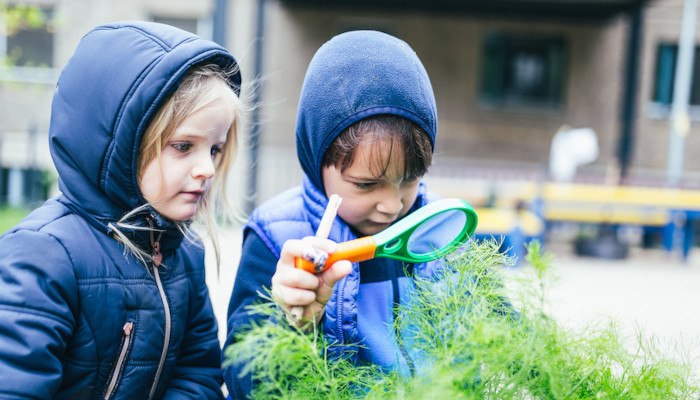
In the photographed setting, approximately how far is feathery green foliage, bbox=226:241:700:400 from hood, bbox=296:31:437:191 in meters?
0.32

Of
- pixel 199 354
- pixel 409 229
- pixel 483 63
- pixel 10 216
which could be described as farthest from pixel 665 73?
pixel 409 229

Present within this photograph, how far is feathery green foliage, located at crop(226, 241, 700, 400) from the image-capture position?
2.51 ft

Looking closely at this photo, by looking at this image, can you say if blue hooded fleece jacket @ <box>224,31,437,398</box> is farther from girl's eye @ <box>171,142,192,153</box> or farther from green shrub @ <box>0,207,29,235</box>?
green shrub @ <box>0,207,29,235</box>

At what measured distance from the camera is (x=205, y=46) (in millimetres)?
1189

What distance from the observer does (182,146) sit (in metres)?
1.18

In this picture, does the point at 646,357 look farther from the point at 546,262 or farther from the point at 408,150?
the point at 408,150

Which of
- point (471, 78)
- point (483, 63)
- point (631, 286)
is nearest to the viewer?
point (631, 286)

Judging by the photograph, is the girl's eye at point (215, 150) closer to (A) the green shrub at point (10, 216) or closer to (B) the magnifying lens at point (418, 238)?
(B) the magnifying lens at point (418, 238)

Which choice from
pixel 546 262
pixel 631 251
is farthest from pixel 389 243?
pixel 631 251

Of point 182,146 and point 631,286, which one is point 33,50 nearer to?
point 631,286

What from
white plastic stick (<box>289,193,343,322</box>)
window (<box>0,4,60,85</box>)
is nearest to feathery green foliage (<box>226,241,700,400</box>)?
white plastic stick (<box>289,193,343,322</box>)

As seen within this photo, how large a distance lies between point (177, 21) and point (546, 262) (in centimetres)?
1109

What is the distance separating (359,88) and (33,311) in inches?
27.7

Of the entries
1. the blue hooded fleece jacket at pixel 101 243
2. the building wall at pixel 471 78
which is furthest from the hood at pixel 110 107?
the building wall at pixel 471 78
